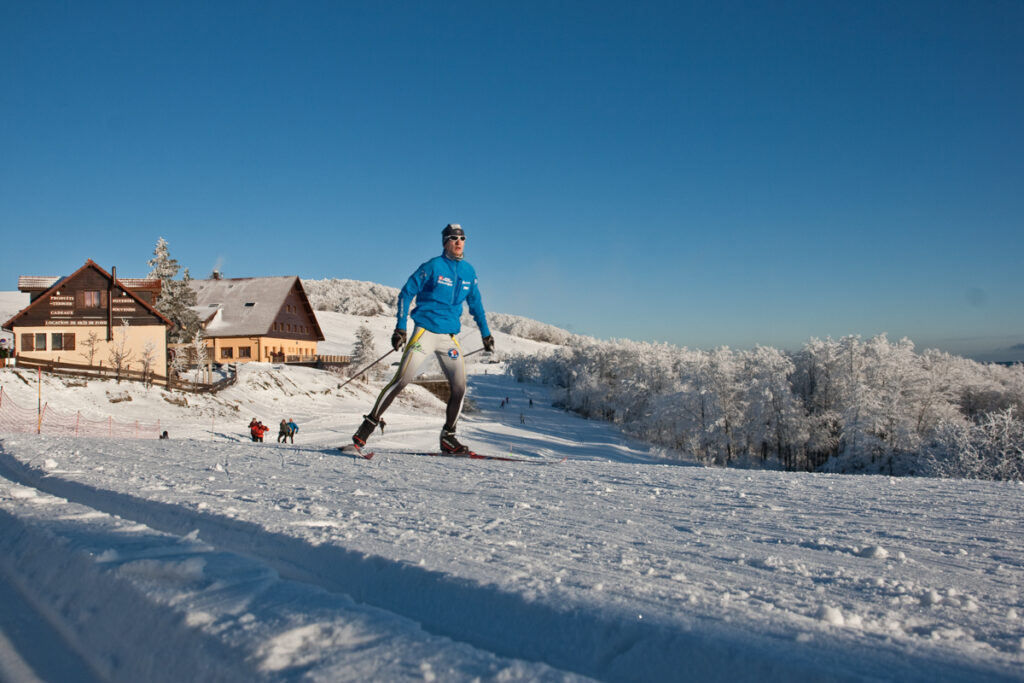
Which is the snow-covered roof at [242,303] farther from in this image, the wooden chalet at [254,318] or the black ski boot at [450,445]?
the black ski boot at [450,445]

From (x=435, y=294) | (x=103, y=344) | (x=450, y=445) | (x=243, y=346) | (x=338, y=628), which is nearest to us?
(x=338, y=628)

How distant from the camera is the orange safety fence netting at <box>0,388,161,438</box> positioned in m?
20.7

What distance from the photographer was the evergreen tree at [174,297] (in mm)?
42906

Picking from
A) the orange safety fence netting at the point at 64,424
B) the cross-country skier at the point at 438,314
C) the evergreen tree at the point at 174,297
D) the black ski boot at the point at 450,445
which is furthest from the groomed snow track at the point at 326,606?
the evergreen tree at the point at 174,297

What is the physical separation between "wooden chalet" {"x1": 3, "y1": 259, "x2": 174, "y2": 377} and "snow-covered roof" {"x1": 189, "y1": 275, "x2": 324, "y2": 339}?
14.9 m

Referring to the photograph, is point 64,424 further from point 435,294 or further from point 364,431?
point 435,294

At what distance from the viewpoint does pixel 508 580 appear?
2486mm

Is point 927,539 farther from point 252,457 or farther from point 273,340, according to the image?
point 273,340

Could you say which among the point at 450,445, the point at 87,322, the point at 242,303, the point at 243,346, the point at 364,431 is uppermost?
the point at 242,303

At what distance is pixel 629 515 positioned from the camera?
397cm

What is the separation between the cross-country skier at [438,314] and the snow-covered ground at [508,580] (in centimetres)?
245

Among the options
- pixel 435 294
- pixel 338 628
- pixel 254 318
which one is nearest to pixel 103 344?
pixel 254 318

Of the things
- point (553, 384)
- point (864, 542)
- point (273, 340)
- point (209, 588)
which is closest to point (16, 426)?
point (209, 588)

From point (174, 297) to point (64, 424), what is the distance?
22.5 metres
